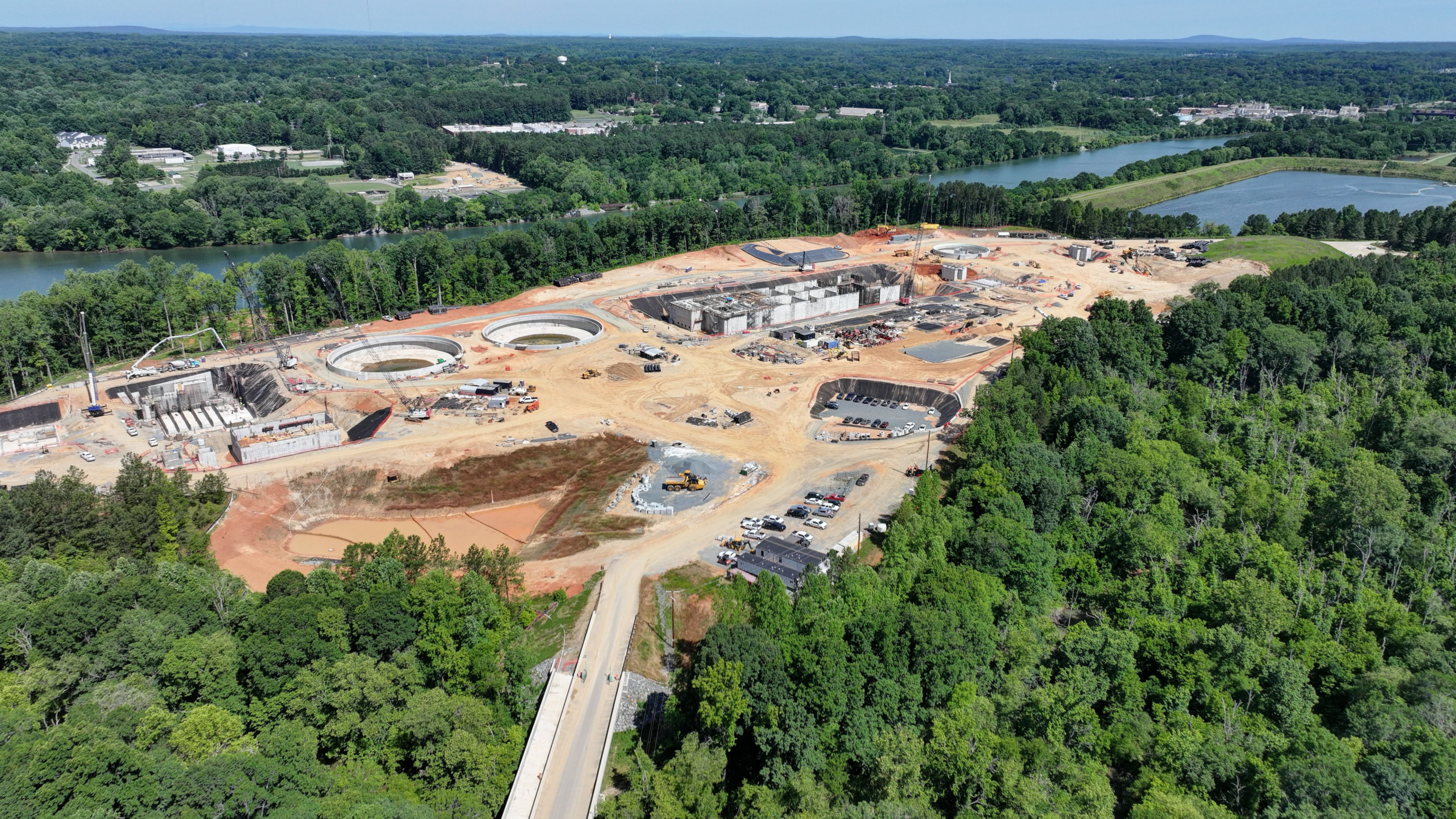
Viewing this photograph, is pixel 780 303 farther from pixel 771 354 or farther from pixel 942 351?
pixel 942 351

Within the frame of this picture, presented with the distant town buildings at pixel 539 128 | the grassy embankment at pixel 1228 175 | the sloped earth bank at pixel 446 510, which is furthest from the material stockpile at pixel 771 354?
the distant town buildings at pixel 539 128

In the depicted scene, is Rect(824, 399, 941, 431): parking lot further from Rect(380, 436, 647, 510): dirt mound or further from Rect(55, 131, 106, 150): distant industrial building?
Rect(55, 131, 106, 150): distant industrial building

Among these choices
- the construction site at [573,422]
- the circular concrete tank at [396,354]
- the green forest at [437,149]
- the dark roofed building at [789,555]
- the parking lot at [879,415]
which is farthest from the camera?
the green forest at [437,149]

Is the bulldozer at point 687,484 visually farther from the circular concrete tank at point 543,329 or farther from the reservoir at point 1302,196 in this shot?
the reservoir at point 1302,196

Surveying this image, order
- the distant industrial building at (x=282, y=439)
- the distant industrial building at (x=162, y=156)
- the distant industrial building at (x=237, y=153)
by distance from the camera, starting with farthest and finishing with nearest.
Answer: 1. the distant industrial building at (x=237, y=153)
2. the distant industrial building at (x=162, y=156)
3. the distant industrial building at (x=282, y=439)

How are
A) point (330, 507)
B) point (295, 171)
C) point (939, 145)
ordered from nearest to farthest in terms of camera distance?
point (330, 507), point (295, 171), point (939, 145)

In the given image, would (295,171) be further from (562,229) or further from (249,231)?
(562,229)

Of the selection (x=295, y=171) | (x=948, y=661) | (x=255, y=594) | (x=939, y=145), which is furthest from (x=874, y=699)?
(x=939, y=145)

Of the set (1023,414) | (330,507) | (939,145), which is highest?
(939,145)
